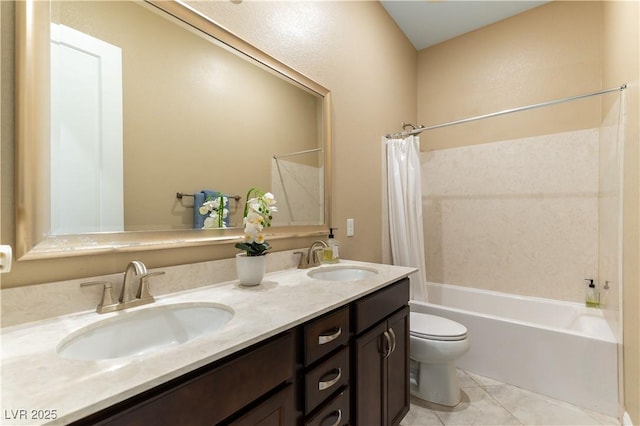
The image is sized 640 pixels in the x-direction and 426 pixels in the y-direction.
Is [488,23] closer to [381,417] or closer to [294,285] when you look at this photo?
[294,285]

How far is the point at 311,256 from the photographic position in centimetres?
158

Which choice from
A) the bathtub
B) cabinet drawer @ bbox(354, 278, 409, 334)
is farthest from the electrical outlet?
the bathtub

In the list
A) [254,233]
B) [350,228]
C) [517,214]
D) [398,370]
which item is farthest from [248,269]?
[517,214]

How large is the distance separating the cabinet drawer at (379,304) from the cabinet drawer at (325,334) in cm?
8

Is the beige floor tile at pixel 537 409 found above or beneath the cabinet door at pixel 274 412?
beneath

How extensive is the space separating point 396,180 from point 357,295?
59.0 inches

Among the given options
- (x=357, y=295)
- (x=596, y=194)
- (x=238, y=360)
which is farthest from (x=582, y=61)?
(x=238, y=360)

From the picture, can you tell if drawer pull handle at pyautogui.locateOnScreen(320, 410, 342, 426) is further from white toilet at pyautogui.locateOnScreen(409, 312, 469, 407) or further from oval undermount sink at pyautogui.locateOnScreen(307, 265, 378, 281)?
white toilet at pyautogui.locateOnScreen(409, 312, 469, 407)

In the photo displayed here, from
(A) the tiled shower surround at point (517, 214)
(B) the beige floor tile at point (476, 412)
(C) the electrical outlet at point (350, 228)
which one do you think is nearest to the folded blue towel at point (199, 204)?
(C) the electrical outlet at point (350, 228)

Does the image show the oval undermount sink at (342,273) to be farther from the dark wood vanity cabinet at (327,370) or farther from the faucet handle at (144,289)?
the faucet handle at (144,289)

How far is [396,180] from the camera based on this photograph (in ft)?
7.61

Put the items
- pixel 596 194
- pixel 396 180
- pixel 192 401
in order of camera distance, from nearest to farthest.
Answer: pixel 192 401
pixel 596 194
pixel 396 180

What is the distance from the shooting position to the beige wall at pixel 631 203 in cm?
131

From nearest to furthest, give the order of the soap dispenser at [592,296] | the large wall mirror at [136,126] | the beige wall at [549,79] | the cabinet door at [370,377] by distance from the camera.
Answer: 1. the large wall mirror at [136,126]
2. the cabinet door at [370,377]
3. the beige wall at [549,79]
4. the soap dispenser at [592,296]
